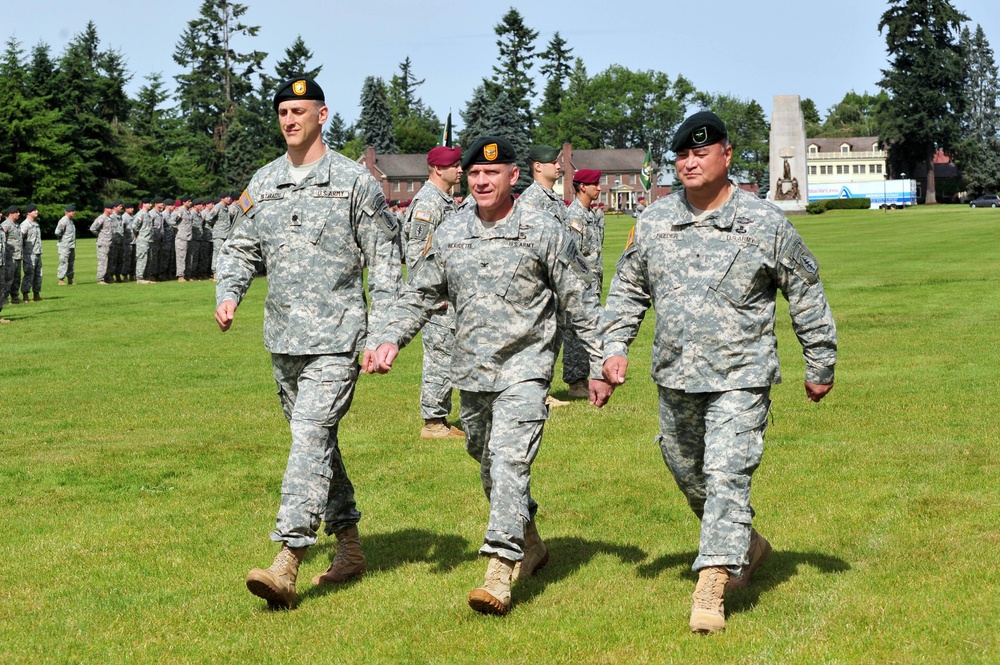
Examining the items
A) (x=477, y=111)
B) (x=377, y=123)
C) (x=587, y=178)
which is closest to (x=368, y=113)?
(x=377, y=123)

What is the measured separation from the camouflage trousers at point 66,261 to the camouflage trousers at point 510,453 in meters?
30.9

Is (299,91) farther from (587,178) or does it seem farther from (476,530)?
(587,178)

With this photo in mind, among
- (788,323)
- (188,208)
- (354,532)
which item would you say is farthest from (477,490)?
(188,208)

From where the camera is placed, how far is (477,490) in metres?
9.33

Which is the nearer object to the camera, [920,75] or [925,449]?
[925,449]

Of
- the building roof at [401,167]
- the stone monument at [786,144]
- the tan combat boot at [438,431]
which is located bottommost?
the tan combat boot at [438,431]

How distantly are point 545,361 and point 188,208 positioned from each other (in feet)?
112

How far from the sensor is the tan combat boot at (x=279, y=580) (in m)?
6.30

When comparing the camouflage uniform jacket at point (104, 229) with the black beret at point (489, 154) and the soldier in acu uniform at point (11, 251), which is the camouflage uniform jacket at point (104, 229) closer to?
the soldier in acu uniform at point (11, 251)

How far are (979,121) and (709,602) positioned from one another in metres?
146

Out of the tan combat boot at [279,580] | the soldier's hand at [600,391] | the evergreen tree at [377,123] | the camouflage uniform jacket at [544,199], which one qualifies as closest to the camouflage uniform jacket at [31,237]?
the camouflage uniform jacket at [544,199]

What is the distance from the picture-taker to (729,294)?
6285mm

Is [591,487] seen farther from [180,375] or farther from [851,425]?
[180,375]

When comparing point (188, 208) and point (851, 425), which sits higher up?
point (188, 208)
